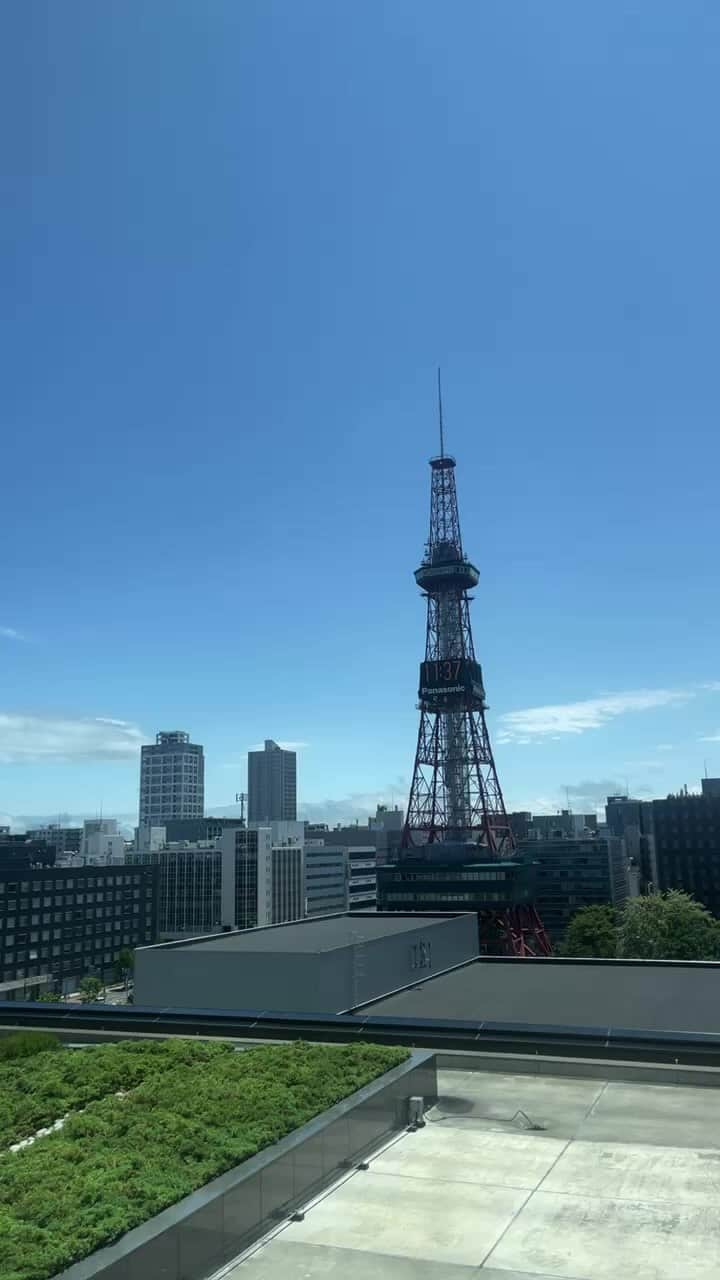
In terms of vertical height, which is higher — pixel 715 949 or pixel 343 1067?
pixel 343 1067

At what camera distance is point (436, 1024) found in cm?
2888

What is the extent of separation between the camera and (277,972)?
152ft

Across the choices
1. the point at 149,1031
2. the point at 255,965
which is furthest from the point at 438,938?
the point at 149,1031

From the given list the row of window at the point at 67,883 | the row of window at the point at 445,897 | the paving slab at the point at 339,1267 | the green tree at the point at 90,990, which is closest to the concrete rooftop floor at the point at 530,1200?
the paving slab at the point at 339,1267

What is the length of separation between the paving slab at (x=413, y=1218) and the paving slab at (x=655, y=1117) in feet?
14.7

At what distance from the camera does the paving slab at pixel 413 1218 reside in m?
15.2

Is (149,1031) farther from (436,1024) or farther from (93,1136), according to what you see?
(93,1136)

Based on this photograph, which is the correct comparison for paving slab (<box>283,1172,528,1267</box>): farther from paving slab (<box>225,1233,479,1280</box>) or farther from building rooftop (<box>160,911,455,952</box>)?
building rooftop (<box>160,911,455,952</box>)

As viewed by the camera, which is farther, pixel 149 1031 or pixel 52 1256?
pixel 149 1031

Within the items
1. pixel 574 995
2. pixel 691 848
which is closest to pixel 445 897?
pixel 691 848

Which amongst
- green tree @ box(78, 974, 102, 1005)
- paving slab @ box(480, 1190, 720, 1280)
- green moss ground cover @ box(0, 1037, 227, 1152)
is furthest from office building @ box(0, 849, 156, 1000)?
paving slab @ box(480, 1190, 720, 1280)

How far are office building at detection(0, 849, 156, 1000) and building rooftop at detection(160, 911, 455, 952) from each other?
9769 centimetres

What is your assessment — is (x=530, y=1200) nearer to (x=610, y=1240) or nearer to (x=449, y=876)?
(x=610, y=1240)

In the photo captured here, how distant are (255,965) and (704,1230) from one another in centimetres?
3380
